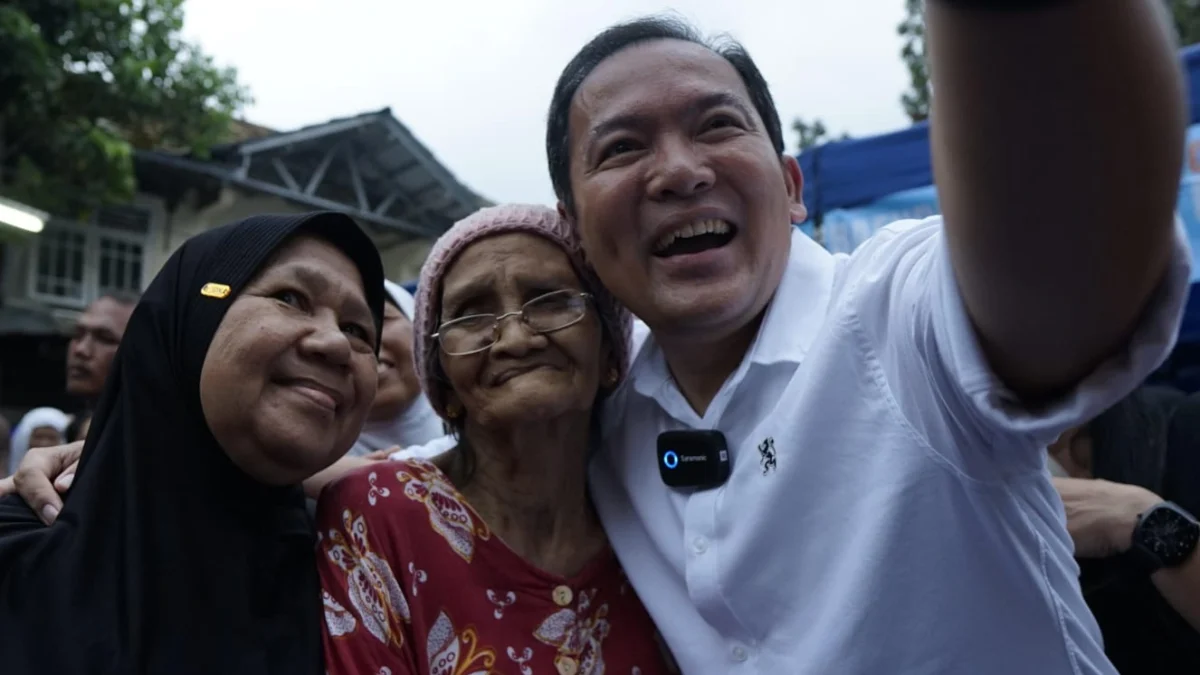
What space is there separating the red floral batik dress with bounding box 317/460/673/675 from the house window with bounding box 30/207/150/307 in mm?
12179

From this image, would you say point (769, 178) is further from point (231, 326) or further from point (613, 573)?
point (231, 326)

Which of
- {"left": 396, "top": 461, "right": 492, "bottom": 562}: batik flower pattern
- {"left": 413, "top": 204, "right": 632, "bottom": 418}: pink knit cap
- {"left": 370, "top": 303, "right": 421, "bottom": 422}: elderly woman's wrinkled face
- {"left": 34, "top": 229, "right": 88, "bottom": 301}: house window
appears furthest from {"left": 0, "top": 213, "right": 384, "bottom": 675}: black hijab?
{"left": 34, "top": 229, "right": 88, "bottom": 301}: house window

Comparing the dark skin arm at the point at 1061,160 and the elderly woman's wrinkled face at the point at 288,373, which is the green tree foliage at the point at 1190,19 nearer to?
the elderly woman's wrinkled face at the point at 288,373

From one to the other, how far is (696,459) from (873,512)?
15.8 inches

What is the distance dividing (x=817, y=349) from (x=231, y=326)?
100 cm

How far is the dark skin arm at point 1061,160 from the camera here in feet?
2.24

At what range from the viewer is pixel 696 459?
67.4 inches

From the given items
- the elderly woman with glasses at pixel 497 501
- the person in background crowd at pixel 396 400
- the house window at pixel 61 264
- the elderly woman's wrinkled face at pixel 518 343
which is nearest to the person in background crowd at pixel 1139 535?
the elderly woman with glasses at pixel 497 501

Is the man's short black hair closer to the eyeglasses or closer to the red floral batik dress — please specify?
the eyeglasses

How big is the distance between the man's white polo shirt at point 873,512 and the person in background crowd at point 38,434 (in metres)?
5.68

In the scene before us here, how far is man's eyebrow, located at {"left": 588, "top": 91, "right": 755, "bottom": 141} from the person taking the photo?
173 cm

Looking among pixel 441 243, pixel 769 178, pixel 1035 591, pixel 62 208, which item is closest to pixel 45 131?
pixel 62 208

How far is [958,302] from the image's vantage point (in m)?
0.96

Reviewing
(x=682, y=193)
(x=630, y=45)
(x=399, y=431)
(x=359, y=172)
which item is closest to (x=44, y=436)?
(x=399, y=431)
